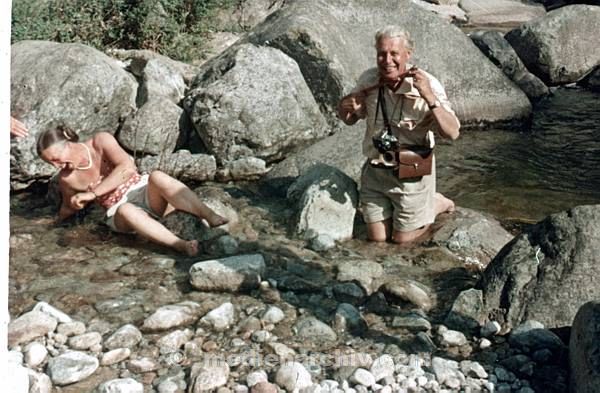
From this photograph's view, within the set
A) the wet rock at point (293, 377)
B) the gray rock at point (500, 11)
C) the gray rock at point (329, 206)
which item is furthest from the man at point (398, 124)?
the gray rock at point (500, 11)

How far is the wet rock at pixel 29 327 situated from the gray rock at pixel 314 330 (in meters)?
1.50

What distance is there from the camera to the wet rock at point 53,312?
5137 millimetres

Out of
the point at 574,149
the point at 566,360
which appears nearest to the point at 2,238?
the point at 566,360

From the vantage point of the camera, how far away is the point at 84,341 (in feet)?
16.1

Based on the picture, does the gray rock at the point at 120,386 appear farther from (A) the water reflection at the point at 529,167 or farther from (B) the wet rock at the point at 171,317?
(A) the water reflection at the point at 529,167

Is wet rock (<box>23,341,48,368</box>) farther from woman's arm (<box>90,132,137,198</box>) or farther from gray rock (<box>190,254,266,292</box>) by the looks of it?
woman's arm (<box>90,132,137,198</box>)

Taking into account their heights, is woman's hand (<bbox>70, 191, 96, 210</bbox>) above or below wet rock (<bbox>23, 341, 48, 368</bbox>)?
above

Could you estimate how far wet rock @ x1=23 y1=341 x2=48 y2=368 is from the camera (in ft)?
15.5

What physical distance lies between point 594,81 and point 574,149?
4183 millimetres

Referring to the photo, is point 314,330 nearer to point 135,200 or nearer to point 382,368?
point 382,368

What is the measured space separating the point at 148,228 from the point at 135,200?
0.45 metres

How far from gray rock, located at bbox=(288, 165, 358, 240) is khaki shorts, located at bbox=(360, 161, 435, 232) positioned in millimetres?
139

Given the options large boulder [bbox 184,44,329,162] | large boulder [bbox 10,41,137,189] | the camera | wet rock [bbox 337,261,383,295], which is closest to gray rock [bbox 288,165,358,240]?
the camera

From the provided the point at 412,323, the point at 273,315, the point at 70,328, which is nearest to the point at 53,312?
the point at 70,328
